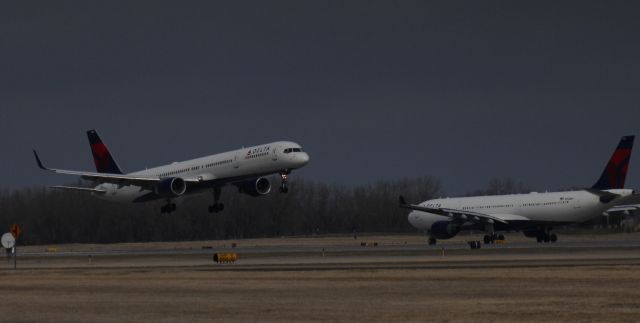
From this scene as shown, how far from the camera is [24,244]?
159750 millimetres

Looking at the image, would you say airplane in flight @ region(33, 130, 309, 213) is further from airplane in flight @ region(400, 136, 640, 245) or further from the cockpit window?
airplane in flight @ region(400, 136, 640, 245)

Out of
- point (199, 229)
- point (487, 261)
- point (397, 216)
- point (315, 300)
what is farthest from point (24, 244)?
point (315, 300)

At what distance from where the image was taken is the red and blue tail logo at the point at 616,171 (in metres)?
103

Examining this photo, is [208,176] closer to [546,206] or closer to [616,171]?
[546,206]

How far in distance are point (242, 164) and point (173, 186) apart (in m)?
6.78

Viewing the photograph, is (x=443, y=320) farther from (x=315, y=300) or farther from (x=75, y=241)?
(x=75, y=241)

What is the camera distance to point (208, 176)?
92000 mm

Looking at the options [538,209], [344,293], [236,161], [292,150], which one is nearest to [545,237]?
[538,209]

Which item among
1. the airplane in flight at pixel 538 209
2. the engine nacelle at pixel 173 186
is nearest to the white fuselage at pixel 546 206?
the airplane in flight at pixel 538 209

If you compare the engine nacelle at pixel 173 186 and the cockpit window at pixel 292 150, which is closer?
the cockpit window at pixel 292 150

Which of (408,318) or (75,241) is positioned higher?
(75,241)

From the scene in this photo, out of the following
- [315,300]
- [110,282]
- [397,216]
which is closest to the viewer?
[315,300]

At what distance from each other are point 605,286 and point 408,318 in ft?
40.4

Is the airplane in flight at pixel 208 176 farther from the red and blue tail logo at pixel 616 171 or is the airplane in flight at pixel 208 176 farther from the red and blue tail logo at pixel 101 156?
the red and blue tail logo at pixel 616 171
